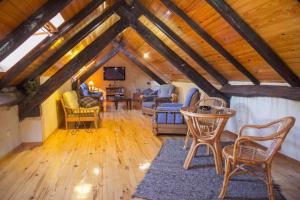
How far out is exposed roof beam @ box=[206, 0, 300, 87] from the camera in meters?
3.04

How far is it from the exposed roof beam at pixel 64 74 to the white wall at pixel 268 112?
3061 millimetres

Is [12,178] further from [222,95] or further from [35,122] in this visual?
[222,95]

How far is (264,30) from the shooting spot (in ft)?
9.77

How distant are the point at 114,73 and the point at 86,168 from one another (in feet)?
26.9

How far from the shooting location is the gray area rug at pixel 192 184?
2664 millimetres

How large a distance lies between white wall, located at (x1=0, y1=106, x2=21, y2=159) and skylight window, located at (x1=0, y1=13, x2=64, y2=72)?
744 millimetres

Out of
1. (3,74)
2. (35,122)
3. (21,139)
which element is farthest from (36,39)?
(21,139)

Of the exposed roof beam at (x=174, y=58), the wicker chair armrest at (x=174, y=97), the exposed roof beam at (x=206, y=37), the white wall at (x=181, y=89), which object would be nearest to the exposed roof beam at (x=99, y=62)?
the white wall at (x=181, y=89)

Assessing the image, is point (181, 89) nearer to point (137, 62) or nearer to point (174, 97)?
point (174, 97)

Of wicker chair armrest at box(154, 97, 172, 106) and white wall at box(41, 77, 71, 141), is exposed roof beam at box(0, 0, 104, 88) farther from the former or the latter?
wicker chair armrest at box(154, 97, 172, 106)

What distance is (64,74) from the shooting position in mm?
4629

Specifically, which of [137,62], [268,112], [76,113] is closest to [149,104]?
[137,62]

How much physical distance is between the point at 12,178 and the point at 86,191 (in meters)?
1.14

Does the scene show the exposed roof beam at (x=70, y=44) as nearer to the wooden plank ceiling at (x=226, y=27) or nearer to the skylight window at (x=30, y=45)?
the wooden plank ceiling at (x=226, y=27)
